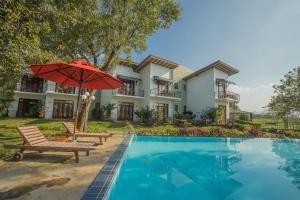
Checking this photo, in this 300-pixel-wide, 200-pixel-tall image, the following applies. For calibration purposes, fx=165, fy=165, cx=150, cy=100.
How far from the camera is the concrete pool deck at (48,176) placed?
3.05 metres

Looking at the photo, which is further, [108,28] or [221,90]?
[221,90]

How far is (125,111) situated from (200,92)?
11.8m

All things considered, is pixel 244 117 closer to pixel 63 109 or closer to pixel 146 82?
Result: pixel 146 82

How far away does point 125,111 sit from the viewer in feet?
77.8

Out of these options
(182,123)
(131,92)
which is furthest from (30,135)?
(131,92)

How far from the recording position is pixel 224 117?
2450 cm

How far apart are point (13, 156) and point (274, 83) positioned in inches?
1343

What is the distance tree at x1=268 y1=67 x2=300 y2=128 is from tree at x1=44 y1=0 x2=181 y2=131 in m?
22.9

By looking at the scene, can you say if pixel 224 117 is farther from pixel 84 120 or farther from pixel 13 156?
pixel 13 156

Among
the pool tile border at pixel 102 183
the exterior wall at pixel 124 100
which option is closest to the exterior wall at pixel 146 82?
the exterior wall at pixel 124 100

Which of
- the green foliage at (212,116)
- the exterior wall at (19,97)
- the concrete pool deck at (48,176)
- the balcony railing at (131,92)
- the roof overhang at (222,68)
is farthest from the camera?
the roof overhang at (222,68)

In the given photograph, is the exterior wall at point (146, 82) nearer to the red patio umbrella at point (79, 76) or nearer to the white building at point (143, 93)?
the white building at point (143, 93)

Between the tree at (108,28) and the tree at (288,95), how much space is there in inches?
904

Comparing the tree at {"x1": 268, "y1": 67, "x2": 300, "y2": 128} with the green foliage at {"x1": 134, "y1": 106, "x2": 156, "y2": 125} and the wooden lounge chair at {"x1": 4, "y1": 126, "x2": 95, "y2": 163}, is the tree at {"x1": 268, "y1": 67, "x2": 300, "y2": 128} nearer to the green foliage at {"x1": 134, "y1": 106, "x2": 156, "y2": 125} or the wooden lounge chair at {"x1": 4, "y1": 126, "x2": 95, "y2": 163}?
the green foliage at {"x1": 134, "y1": 106, "x2": 156, "y2": 125}
